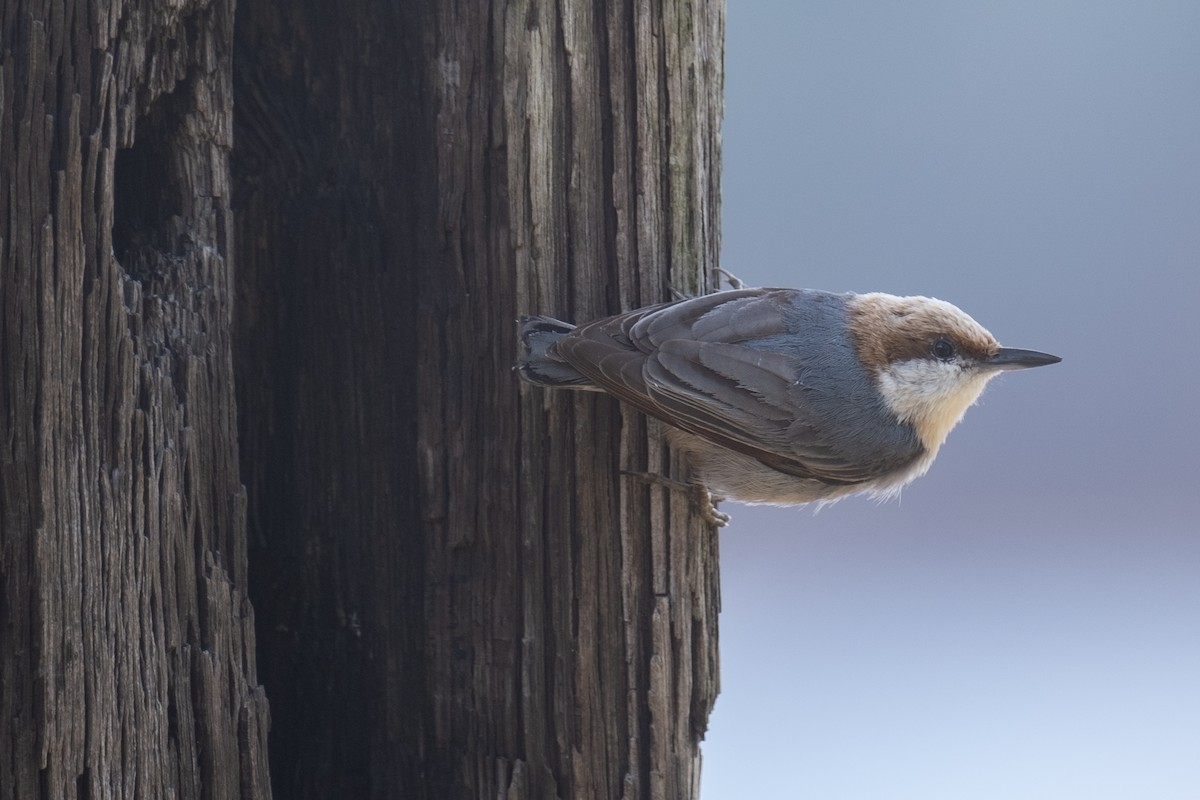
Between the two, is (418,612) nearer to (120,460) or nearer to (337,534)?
(337,534)

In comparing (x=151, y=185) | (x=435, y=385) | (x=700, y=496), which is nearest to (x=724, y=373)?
(x=700, y=496)

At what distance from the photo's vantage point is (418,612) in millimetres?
2010

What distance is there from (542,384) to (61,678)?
0.89 m

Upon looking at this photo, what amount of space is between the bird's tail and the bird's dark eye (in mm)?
1086

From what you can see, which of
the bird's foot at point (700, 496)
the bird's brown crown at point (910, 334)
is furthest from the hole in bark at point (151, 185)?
the bird's brown crown at point (910, 334)

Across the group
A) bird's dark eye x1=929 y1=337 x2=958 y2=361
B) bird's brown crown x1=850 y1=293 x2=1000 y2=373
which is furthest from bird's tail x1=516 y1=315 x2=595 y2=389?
bird's dark eye x1=929 y1=337 x2=958 y2=361

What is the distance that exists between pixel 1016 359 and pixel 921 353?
22cm

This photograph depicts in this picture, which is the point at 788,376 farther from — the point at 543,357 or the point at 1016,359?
the point at 543,357

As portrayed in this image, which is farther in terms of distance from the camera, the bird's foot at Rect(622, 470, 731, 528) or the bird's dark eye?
the bird's dark eye

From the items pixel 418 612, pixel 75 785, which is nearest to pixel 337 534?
pixel 418 612

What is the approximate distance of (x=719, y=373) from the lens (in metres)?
2.33

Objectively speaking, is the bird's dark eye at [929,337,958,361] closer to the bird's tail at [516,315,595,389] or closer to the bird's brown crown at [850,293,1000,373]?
the bird's brown crown at [850,293,1000,373]

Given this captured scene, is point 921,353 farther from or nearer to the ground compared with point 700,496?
farther from the ground

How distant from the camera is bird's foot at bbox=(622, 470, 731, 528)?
2051 mm
